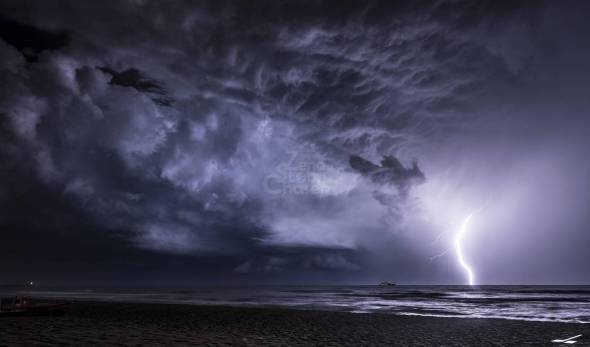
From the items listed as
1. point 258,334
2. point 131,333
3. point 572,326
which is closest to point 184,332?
point 131,333

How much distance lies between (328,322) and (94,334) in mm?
19608

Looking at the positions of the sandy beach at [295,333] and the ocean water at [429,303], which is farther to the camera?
the ocean water at [429,303]

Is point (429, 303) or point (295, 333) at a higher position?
point (295, 333)

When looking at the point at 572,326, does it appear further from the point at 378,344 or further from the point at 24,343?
the point at 24,343

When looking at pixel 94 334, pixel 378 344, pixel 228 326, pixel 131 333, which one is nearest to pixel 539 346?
pixel 378 344

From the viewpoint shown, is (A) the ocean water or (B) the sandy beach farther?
(A) the ocean water

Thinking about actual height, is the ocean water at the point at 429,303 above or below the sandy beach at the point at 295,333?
below

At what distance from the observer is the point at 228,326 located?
108ft

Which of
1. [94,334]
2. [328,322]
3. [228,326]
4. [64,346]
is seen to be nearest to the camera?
[64,346]

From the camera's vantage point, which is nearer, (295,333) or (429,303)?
(295,333)

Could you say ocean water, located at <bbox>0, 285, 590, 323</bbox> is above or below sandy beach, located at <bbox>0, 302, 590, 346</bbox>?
below

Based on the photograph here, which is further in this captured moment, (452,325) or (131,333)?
(452,325)

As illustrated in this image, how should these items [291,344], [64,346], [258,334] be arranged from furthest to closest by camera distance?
[258,334] → [291,344] → [64,346]

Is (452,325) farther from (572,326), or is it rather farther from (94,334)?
(94,334)
